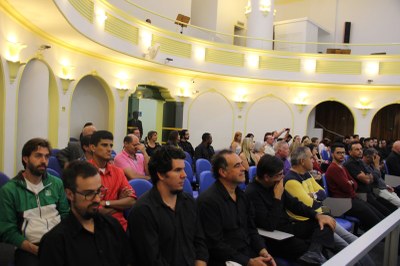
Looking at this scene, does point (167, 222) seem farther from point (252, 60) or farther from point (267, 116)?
point (267, 116)

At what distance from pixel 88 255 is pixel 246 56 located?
11.0m

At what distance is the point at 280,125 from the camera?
42.9 feet

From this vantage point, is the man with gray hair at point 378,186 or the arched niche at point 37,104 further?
the arched niche at point 37,104

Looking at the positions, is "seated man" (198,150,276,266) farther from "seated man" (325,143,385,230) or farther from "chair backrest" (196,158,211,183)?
"chair backrest" (196,158,211,183)

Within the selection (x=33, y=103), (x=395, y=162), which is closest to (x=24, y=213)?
(x=33, y=103)

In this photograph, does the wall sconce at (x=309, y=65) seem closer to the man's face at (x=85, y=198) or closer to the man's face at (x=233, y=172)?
the man's face at (x=233, y=172)

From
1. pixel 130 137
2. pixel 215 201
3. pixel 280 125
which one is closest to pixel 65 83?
pixel 130 137

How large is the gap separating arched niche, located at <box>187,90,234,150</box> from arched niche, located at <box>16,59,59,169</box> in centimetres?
511

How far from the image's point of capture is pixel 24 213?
2355mm

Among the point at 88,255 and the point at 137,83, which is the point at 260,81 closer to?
the point at 137,83

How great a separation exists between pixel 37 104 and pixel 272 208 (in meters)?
5.84

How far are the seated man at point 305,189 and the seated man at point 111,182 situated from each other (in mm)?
1497

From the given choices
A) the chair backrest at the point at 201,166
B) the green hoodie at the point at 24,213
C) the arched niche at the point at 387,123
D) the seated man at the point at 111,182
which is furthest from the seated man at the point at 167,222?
the arched niche at the point at 387,123

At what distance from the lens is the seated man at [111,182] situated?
2814mm
